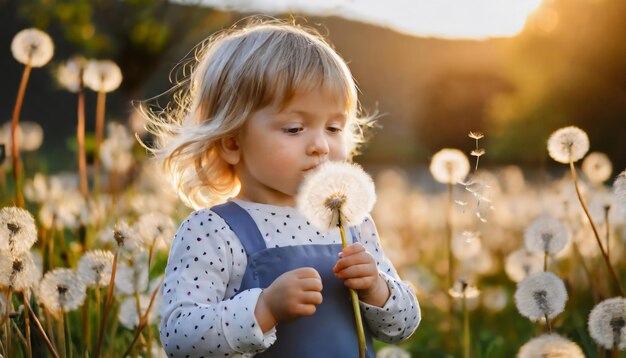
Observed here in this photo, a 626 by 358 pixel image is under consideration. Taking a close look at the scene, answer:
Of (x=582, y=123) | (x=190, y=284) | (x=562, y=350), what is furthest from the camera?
(x=582, y=123)

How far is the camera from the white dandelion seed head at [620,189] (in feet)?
6.39

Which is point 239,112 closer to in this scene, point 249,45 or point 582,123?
point 249,45

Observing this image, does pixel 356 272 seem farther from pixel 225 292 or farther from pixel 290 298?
pixel 225 292

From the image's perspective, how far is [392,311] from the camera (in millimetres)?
2143

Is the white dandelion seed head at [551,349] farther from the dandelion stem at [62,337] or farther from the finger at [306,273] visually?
the dandelion stem at [62,337]

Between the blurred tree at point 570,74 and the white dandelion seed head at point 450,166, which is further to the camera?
the blurred tree at point 570,74

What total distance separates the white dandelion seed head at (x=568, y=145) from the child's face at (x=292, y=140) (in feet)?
1.83

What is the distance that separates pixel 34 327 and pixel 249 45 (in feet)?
3.07

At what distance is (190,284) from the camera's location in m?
2.05

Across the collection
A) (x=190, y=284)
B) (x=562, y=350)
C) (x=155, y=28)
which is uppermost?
(x=155, y=28)

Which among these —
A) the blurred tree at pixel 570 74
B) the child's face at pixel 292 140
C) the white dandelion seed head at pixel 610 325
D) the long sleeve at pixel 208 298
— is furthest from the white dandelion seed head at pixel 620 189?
the blurred tree at pixel 570 74

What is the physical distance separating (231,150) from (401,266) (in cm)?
287

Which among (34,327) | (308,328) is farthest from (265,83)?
(34,327)

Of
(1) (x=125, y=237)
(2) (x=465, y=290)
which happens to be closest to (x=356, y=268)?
(1) (x=125, y=237)
